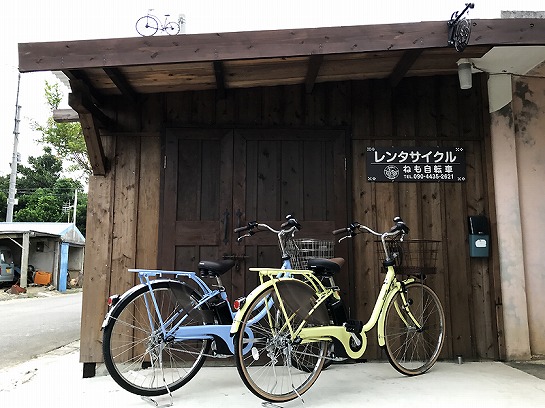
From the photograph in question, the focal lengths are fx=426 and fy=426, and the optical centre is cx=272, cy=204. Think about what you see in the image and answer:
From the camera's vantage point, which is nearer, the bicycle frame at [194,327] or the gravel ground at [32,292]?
the bicycle frame at [194,327]

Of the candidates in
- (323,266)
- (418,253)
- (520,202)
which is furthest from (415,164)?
(323,266)

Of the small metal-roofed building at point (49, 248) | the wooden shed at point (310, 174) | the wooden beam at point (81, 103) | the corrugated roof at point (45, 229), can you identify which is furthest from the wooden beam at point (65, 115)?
the small metal-roofed building at point (49, 248)

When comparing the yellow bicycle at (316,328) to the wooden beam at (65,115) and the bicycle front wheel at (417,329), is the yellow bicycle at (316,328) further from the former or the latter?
the wooden beam at (65,115)

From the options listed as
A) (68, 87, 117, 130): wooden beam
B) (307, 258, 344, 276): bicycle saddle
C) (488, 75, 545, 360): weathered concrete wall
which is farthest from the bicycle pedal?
(68, 87, 117, 130): wooden beam

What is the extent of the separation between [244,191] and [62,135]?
2190cm

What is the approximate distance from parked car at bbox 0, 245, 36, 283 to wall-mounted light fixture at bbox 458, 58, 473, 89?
19.1 meters

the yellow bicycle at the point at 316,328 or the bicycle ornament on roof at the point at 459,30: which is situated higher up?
the bicycle ornament on roof at the point at 459,30

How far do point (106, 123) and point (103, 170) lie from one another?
1.46ft

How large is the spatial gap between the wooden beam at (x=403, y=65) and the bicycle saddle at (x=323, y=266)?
6.05ft

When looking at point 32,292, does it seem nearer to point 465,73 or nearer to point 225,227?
point 225,227

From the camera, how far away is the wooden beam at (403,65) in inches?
140

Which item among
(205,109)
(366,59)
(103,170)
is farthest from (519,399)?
(103,170)

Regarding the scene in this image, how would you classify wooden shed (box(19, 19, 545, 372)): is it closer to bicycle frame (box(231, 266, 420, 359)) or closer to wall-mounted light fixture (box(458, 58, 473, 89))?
wall-mounted light fixture (box(458, 58, 473, 89))

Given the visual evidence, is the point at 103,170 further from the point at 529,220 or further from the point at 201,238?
the point at 529,220
